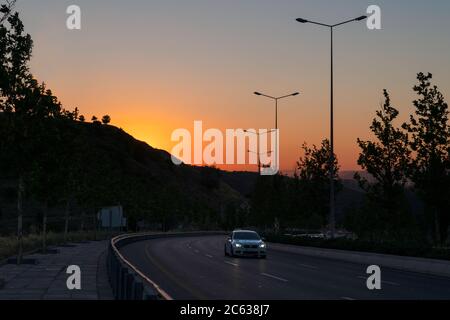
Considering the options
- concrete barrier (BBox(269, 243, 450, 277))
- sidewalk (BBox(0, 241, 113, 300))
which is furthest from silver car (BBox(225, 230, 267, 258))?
sidewalk (BBox(0, 241, 113, 300))

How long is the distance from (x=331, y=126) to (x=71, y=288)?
27.1m

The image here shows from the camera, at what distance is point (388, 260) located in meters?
33.8

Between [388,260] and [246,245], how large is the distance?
8204 mm

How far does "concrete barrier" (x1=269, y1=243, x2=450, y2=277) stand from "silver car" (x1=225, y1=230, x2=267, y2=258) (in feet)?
14.0

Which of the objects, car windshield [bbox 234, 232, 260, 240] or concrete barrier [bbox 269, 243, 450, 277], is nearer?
concrete barrier [bbox 269, 243, 450, 277]

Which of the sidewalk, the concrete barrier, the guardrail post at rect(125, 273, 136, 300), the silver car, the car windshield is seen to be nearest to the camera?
the guardrail post at rect(125, 273, 136, 300)

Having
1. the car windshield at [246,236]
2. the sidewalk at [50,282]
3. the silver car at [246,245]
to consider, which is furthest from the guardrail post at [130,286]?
the car windshield at [246,236]

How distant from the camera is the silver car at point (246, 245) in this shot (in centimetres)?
3884

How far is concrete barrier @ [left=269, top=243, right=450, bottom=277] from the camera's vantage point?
29.3 meters

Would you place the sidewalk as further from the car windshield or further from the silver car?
the car windshield

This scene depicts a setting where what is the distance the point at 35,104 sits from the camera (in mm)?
29875

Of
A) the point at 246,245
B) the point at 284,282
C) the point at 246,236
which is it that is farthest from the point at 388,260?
the point at 284,282
